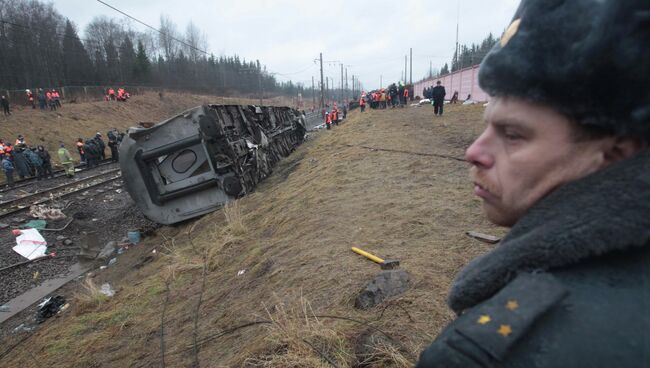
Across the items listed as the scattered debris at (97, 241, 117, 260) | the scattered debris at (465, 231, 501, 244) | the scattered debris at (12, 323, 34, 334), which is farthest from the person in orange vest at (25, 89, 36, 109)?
the scattered debris at (465, 231, 501, 244)

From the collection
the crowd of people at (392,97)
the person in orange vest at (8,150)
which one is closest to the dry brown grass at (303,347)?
the person in orange vest at (8,150)

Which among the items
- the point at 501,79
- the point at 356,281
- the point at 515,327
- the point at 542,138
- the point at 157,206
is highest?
the point at 501,79

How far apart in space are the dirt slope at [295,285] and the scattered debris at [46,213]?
14.7 feet

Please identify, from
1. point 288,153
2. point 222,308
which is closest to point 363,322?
point 222,308

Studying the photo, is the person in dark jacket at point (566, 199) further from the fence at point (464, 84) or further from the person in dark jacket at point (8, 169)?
the fence at point (464, 84)

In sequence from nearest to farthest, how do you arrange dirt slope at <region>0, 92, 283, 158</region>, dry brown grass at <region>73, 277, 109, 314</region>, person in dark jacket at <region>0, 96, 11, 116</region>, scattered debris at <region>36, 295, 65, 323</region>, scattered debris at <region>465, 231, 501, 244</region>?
scattered debris at <region>465, 231, 501, 244</region>, dry brown grass at <region>73, 277, 109, 314</region>, scattered debris at <region>36, 295, 65, 323</region>, dirt slope at <region>0, 92, 283, 158</region>, person in dark jacket at <region>0, 96, 11, 116</region>

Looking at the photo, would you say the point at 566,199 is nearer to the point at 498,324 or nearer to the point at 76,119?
the point at 498,324

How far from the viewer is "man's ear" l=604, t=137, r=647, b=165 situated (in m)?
0.75

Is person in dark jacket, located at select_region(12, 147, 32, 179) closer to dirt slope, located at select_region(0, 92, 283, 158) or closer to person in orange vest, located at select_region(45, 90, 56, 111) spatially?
dirt slope, located at select_region(0, 92, 283, 158)

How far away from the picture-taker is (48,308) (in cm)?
620

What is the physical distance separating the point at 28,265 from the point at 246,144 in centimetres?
575

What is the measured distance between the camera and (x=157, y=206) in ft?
29.8

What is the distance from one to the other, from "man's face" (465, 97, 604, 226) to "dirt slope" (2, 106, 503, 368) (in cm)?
179

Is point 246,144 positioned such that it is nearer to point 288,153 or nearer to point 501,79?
point 288,153
